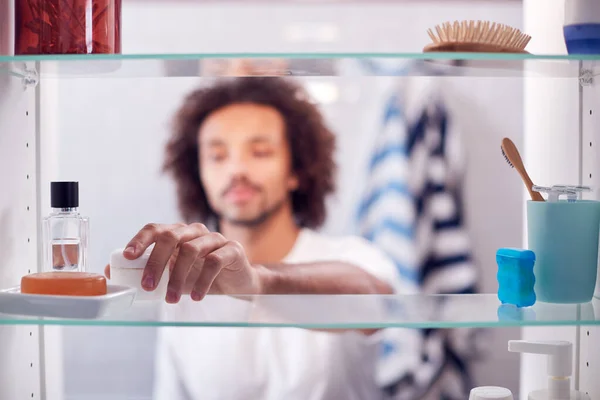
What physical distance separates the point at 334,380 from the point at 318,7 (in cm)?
75

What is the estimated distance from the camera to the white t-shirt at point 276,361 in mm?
1192

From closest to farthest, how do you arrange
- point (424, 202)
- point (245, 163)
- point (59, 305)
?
point (59, 305), point (424, 202), point (245, 163)

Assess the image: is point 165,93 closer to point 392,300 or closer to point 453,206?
point 453,206

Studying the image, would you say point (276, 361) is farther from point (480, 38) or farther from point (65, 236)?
point (480, 38)

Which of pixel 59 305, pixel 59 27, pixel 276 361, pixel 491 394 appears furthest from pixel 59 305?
pixel 276 361

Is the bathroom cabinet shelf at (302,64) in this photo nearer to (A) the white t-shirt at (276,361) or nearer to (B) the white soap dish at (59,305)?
(B) the white soap dish at (59,305)

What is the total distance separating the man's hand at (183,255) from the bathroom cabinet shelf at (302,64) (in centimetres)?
14

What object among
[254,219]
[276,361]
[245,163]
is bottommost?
[276,361]

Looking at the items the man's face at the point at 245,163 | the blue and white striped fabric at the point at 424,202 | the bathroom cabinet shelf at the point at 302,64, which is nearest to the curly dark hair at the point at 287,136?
the man's face at the point at 245,163

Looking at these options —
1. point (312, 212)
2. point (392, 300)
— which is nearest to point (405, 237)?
point (312, 212)

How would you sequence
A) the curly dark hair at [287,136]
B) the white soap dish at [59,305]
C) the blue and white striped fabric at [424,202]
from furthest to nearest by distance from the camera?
1. the curly dark hair at [287,136]
2. the blue and white striped fabric at [424,202]
3. the white soap dish at [59,305]

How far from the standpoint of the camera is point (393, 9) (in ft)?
3.49

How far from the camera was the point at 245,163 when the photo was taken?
137cm

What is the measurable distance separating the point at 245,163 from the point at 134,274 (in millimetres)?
886
